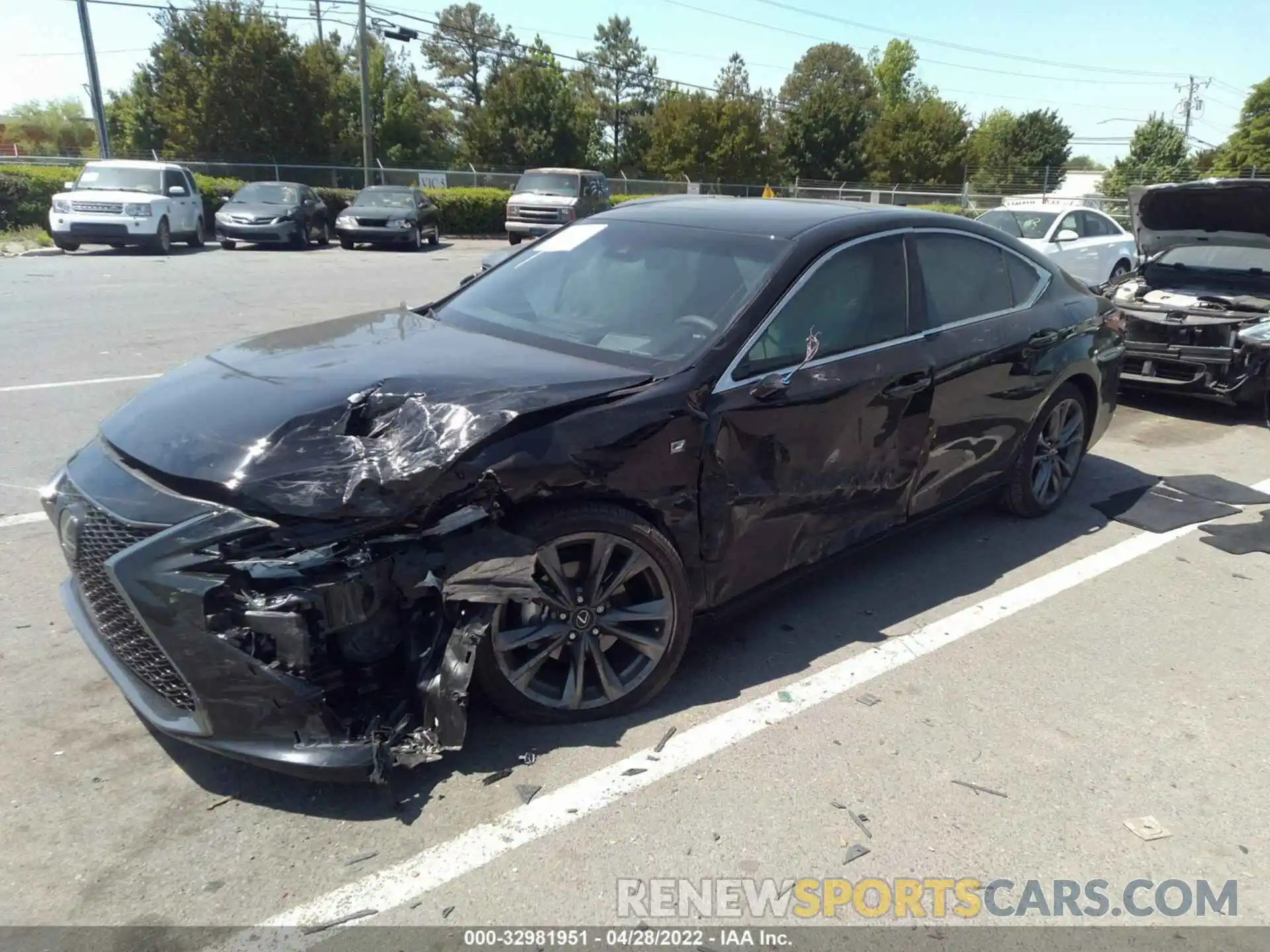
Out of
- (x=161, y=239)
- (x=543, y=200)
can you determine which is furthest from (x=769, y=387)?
(x=543, y=200)

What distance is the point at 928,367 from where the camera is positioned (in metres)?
4.24

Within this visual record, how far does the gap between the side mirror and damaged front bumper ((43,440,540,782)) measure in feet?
3.68

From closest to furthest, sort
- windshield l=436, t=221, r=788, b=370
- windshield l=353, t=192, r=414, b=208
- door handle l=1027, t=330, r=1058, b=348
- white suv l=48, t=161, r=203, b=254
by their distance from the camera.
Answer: windshield l=436, t=221, r=788, b=370 → door handle l=1027, t=330, r=1058, b=348 → white suv l=48, t=161, r=203, b=254 → windshield l=353, t=192, r=414, b=208

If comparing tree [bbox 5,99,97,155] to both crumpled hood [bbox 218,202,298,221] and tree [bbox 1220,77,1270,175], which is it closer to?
crumpled hood [bbox 218,202,298,221]

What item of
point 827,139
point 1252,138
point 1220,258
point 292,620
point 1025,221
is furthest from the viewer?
point 1252,138

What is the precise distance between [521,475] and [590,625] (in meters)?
0.61

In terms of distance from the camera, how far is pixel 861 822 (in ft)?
9.38

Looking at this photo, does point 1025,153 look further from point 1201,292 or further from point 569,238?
point 569,238

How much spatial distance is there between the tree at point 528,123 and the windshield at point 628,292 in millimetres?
50689

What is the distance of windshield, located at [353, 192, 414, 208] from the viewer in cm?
2286

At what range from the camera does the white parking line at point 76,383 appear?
7307mm

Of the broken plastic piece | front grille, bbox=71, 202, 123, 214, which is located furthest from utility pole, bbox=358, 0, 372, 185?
the broken plastic piece

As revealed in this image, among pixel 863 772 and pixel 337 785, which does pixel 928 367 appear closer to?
pixel 863 772

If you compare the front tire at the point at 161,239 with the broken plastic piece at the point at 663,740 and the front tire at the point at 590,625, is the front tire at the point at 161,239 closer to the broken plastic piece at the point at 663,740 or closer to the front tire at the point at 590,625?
the front tire at the point at 590,625
